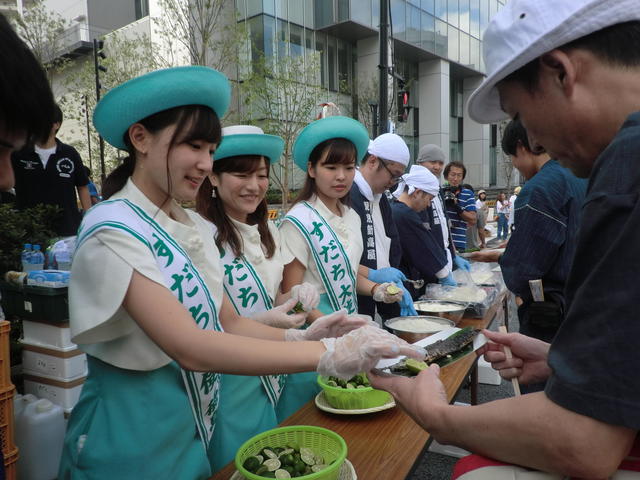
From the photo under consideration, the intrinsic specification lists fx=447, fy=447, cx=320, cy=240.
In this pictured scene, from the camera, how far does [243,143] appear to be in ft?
7.36

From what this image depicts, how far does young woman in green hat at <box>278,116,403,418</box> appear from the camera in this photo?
2.66 metres

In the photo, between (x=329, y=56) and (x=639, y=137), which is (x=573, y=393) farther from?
(x=329, y=56)

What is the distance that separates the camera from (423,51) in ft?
80.7

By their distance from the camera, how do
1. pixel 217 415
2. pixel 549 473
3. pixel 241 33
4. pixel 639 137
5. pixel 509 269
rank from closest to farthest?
pixel 639 137
pixel 549 473
pixel 217 415
pixel 509 269
pixel 241 33

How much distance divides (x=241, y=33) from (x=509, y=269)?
1354cm

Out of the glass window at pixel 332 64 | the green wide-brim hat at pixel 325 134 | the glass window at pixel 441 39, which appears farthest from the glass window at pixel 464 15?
the green wide-brim hat at pixel 325 134

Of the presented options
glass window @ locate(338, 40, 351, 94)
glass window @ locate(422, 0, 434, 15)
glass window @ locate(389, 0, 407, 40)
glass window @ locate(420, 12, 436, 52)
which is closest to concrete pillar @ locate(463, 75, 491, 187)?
glass window @ locate(420, 12, 436, 52)

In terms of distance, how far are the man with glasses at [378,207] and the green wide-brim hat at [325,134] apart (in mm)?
712

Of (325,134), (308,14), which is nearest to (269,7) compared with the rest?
(308,14)

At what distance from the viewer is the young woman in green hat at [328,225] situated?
Result: 2.66m

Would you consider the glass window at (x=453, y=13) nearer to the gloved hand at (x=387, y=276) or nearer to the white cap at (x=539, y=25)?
the gloved hand at (x=387, y=276)

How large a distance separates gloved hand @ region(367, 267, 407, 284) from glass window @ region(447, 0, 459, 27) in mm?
27766

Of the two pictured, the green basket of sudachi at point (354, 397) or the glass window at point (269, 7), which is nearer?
the green basket of sudachi at point (354, 397)

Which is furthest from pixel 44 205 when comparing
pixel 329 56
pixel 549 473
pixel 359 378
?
pixel 329 56
